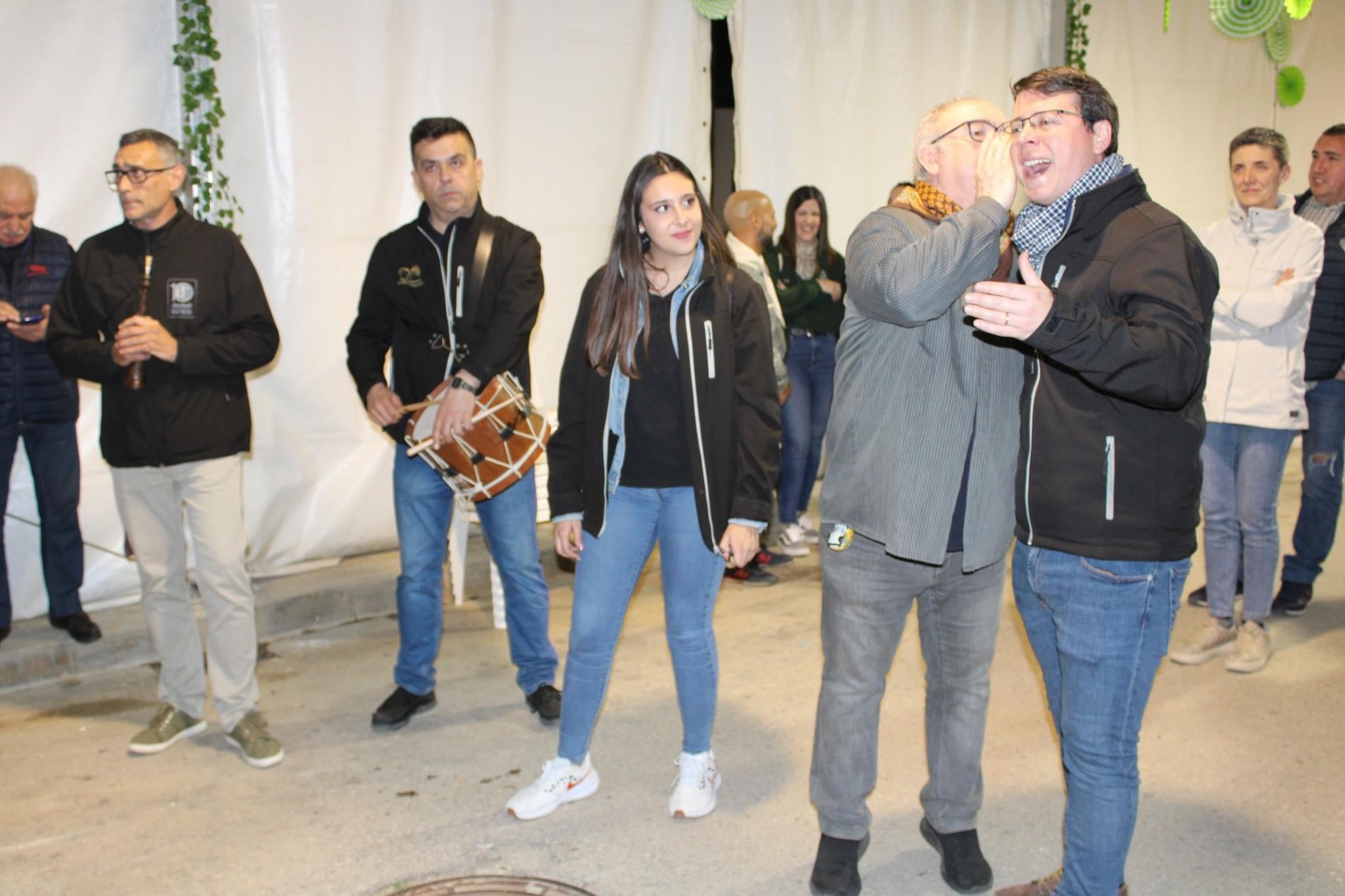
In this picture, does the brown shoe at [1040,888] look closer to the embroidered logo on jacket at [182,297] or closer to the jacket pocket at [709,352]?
the jacket pocket at [709,352]

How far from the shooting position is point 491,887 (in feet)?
10.4

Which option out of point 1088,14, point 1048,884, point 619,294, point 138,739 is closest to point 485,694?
point 138,739

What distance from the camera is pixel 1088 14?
8.70m

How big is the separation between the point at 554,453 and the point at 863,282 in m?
1.21

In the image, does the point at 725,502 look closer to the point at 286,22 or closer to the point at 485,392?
the point at 485,392

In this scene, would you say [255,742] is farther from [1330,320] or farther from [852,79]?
[852,79]

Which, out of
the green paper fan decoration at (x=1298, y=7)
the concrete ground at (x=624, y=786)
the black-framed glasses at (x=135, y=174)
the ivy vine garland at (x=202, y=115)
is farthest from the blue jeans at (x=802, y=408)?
the green paper fan decoration at (x=1298, y=7)

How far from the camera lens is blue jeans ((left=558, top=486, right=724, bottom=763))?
3.34 m

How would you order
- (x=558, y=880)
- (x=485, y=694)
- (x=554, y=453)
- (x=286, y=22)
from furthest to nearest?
1. (x=286, y=22)
2. (x=485, y=694)
3. (x=554, y=453)
4. (x=558, y=880)

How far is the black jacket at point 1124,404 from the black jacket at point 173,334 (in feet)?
9.06

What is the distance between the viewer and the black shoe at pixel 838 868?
302 cm

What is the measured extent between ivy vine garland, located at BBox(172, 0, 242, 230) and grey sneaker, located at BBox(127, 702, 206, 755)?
7.88ft

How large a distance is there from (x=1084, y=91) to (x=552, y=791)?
2468 millimetres

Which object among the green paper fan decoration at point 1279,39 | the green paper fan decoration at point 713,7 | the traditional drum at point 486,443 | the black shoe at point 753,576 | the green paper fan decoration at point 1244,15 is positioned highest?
the green paper fan decoration at point 1279,39
